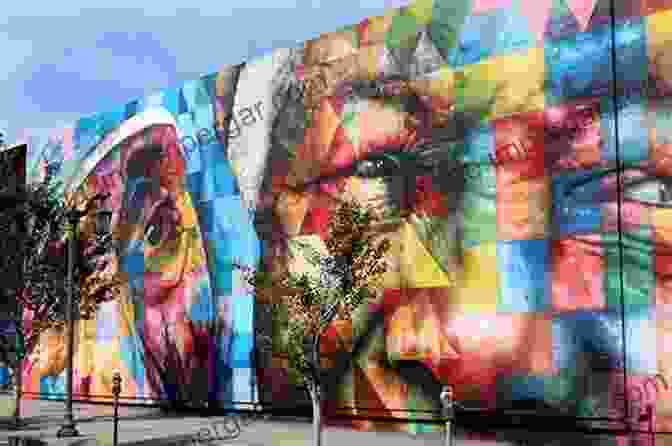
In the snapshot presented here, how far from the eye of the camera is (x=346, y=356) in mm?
28234

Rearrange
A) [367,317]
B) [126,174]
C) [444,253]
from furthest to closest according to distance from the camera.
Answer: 1. [126,174]
2. [367,317]
3. [444,253]

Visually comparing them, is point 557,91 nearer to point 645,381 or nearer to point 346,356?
point 645,381

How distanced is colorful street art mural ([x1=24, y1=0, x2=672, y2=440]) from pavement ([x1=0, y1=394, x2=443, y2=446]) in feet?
3.77

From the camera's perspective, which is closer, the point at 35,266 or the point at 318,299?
the point at 318,299

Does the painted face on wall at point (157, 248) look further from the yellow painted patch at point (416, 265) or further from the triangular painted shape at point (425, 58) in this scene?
the triangular painted shape at point (425, 58)

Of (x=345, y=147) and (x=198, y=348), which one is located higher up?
(x=345, y=147)

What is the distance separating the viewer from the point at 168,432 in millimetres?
27703

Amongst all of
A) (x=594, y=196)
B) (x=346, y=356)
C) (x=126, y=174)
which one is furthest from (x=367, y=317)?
(x=126, y=174)

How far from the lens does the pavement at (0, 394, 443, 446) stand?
980 inches

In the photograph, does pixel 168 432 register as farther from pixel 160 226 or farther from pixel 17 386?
pixel 160 226

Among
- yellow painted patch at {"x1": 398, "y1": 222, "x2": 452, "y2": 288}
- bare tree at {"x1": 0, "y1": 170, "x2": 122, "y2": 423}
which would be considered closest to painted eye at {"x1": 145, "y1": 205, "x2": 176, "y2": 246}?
bare tree at {"x1": 0, "y1": 170, "x2": 122, "y2": 423}

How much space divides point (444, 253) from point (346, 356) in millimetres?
4670

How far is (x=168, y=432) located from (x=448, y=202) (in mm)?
10392

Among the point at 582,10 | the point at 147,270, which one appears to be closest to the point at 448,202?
the point at 582,10
